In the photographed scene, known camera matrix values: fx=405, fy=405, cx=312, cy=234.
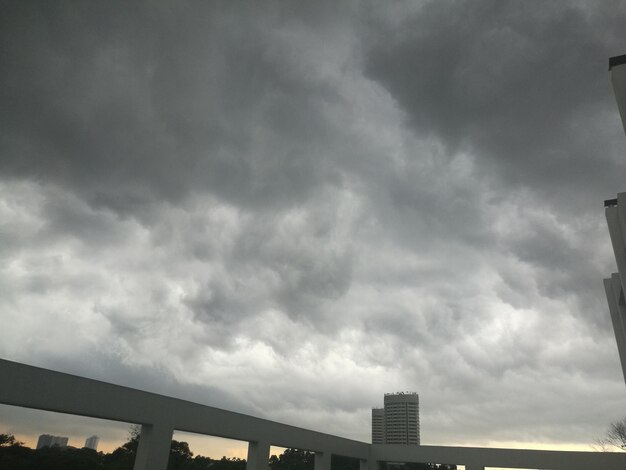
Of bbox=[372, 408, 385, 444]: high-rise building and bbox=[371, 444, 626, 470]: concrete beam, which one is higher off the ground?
bbox=[372, 408, 385, 444]: high-rise building

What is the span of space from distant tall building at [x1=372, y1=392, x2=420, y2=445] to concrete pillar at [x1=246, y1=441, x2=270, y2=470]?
52.4m

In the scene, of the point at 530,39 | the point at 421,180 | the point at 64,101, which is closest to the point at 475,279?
the point at 421,180

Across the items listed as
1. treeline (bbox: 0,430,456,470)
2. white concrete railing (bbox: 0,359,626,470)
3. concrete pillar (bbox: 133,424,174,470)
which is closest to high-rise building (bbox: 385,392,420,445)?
treeline (bbox: 0,430,456,470)

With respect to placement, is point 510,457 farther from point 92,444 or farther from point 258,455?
point 92,444

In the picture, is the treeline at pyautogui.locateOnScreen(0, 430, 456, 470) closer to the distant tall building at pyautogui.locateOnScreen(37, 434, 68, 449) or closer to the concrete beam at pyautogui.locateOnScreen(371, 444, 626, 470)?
the distant tall building at pyautogui.locateOnScreen(37, 434, 68, 449)

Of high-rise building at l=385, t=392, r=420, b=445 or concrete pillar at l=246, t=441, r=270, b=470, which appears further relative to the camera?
high-rise building at l=385, t=392, r=420, b=445

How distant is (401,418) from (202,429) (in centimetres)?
5810

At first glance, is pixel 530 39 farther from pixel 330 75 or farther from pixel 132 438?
pixel 132 438

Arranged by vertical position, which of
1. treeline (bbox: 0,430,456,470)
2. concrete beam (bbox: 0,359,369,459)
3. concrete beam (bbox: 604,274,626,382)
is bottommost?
treeline (bbox: 0,430,456,470)

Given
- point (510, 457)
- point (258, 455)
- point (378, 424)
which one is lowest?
point (258, 455)

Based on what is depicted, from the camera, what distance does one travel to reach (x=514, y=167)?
14367 millimetres

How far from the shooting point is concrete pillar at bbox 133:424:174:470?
11.7 m

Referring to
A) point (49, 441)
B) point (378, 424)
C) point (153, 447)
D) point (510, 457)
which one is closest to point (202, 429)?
point (153, 447)

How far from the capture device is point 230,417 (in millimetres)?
15055
